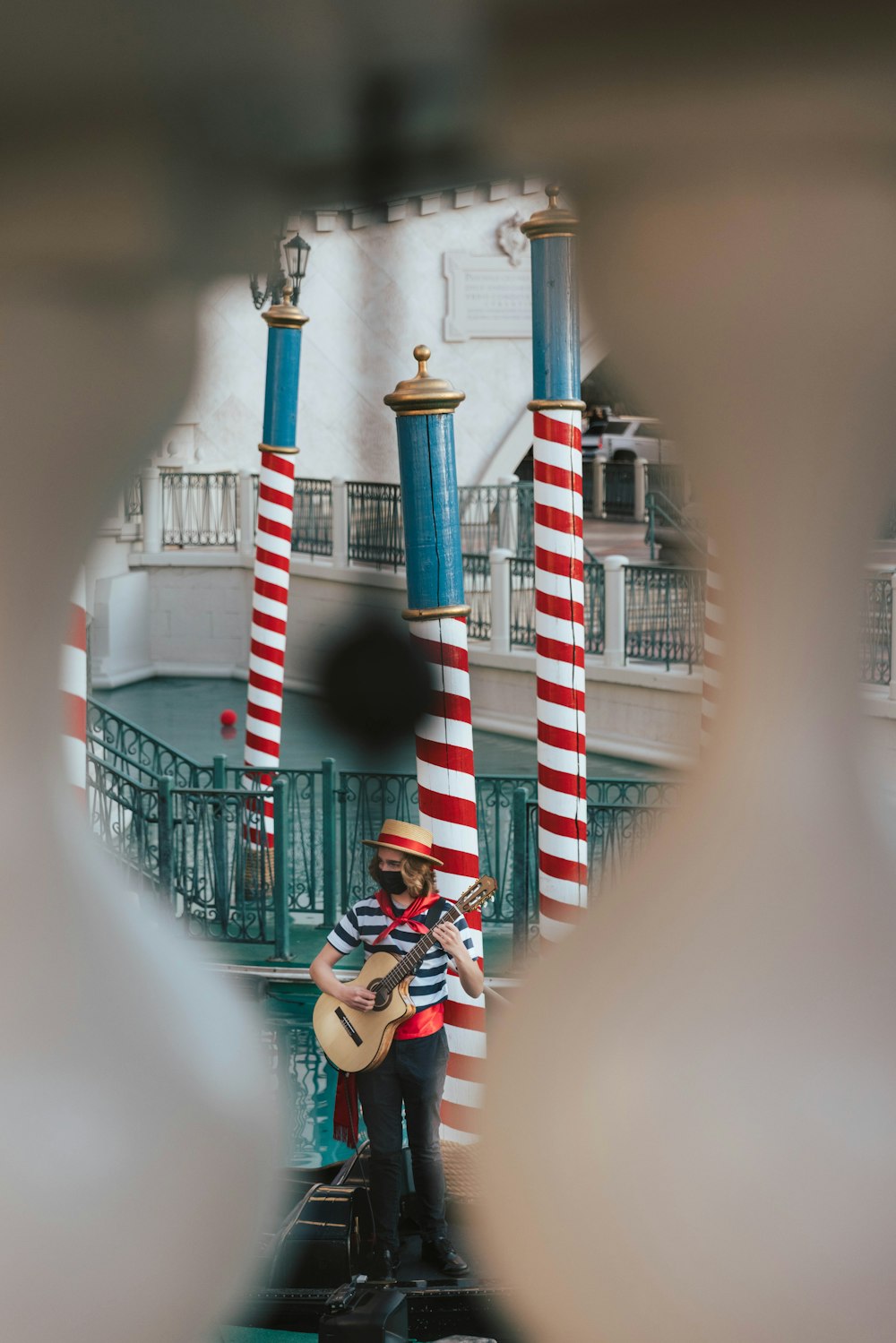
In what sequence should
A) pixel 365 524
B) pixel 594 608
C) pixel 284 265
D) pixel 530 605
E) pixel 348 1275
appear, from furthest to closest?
pixel 365 524 → pixel 530 605 → pixel 594 608 → pixel 348 1275 → pixel 284 265

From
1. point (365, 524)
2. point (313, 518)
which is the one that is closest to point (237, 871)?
point (365, 524)

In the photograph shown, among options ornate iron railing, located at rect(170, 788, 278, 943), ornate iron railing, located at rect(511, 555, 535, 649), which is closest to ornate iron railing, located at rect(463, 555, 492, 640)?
ornate iron railing, located at rect(511, 555, 535, 649)

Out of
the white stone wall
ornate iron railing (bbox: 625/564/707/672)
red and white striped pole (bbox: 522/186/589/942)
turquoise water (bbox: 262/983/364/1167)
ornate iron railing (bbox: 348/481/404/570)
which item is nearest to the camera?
the white stone wall

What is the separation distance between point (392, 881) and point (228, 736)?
4.33 metres

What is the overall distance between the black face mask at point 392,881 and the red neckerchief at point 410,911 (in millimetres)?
21

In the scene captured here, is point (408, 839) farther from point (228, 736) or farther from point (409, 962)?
point (228, 736)

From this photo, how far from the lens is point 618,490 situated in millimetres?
9242

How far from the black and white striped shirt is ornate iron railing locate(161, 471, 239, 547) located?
6.05 m

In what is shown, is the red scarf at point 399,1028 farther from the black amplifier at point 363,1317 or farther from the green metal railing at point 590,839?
the green metal railing at point 590,839

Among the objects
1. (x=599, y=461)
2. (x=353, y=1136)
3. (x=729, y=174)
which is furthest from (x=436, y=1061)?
(x=599, y=461)

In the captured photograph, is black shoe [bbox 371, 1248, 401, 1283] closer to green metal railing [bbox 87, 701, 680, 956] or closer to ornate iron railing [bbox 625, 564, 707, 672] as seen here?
green metal railing [bbox 87, 701, 680, 956]

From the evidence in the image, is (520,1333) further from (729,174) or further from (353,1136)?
(353,1136)

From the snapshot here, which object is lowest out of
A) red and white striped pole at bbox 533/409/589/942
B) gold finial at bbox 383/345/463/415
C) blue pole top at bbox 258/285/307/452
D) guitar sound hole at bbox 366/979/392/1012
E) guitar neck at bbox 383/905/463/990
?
guitar sound hole at bbox 366/979/392/1012

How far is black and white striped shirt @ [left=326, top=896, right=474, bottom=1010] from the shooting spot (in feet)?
5.80
